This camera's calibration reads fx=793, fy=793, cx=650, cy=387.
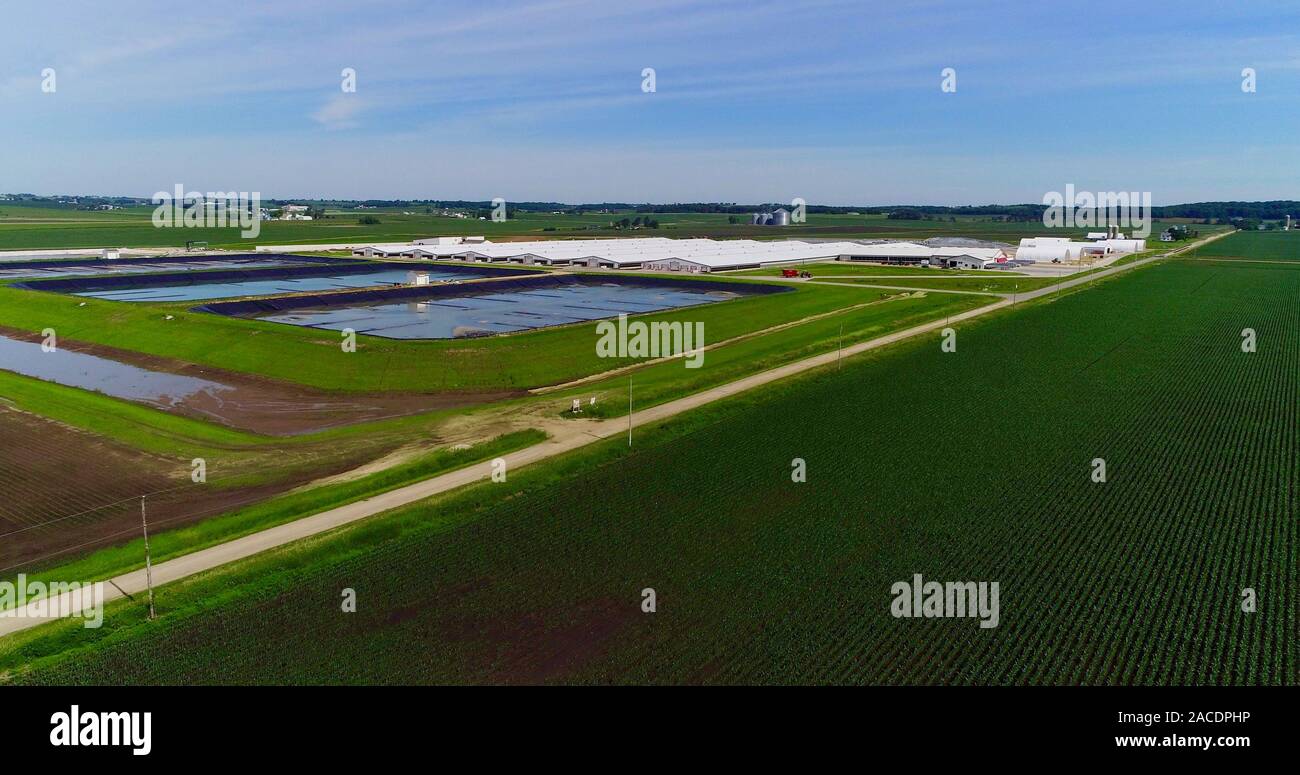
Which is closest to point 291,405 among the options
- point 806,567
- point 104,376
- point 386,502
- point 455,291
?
point 104,376

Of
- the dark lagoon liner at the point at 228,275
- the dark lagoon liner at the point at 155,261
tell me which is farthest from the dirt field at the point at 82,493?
the dark lagoon liner at the point at 155,261

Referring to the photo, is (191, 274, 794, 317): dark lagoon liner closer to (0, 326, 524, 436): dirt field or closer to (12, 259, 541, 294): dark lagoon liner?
(12, 259, 541, 294): dark lagoon liner

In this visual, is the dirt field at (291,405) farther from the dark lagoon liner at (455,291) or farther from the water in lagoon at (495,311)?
the dark lagoon liner at (455,291)

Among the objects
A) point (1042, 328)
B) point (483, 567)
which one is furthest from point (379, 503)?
point (1042, 328)

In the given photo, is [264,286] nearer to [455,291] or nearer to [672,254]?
[455,291]

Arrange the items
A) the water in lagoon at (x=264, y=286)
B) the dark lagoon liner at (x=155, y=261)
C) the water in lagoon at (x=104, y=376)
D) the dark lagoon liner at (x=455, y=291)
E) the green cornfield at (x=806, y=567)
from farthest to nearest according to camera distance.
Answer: the dark lagoon liner at (x=155, y=261) → the water in lagoon at (x=264, y=286) → the dark lagoon liner at (x=455, y=291) → the water in lagoon at (x=104, y=376) → the green cornfield at (x=806, y=567)
